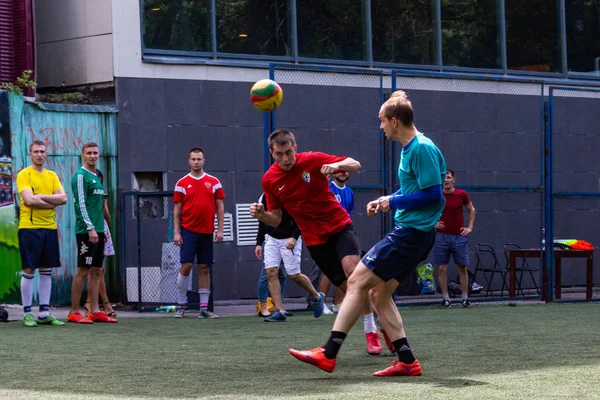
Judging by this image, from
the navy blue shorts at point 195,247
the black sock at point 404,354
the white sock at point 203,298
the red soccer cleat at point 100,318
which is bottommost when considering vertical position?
the red soccer cleat at point 100,318

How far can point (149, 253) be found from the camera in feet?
54.8

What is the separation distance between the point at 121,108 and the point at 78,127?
724 millimetres

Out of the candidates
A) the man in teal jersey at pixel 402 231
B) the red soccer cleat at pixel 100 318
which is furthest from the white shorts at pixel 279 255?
the man in teal jersey at pixel 402 231

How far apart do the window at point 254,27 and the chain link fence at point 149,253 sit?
278cm

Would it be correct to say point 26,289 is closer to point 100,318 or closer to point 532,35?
point 100,318

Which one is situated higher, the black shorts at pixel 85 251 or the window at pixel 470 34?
the window at pixel 470 34

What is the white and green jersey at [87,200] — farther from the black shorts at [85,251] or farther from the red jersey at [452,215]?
the red jersey at [452,215]

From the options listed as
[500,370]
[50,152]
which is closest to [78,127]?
[50,152]

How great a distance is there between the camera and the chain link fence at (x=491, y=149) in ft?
63.6

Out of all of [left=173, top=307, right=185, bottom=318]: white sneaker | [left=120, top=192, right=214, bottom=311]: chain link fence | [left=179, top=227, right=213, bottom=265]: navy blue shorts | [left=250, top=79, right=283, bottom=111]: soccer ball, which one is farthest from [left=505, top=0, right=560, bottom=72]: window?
[left=250, top=79, right=283, bottom=111]: soccer ball

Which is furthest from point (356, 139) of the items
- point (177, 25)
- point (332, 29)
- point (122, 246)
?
point (122, 246)

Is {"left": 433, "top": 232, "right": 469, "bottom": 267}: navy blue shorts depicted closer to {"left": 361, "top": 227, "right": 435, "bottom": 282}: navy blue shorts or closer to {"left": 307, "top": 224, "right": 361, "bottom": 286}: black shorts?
{"left": 307, "top": 224, "right": 361, "bottom": 286}: black shorts

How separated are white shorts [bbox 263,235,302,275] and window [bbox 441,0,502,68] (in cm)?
717

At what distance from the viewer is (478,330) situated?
11.7 m
